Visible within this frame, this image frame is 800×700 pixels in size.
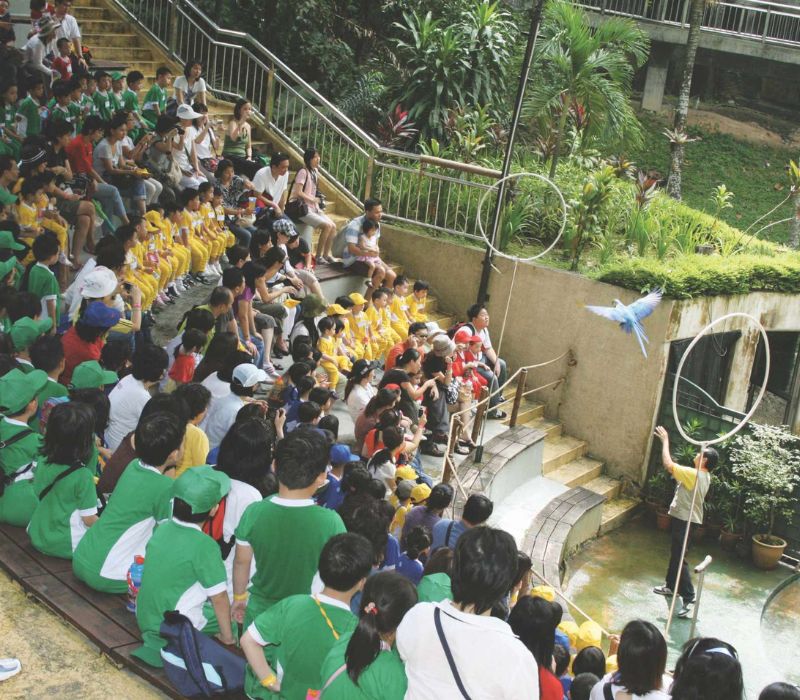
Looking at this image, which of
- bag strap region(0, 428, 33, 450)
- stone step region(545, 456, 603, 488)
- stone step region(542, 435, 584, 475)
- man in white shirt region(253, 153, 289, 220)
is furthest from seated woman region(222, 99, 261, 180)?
bag strap region(0, 428, 33, 450)

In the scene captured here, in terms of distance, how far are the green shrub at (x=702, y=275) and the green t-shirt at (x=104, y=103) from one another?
5595 millimetres

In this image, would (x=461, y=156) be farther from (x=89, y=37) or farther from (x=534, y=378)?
(x=89, y=37)

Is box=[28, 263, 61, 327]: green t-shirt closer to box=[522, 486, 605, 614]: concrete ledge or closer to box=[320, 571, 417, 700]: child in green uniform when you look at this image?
box=[522, 486, 605, 614]: concrete ledge

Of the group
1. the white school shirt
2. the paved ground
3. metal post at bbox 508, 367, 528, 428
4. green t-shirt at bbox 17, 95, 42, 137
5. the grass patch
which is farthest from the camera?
the grass patch

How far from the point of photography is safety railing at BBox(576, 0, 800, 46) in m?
22.3

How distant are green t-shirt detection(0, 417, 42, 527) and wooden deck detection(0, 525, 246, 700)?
88mm

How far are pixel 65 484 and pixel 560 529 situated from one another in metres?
6.05

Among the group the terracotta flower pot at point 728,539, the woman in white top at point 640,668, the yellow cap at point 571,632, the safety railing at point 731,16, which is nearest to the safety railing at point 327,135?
the terracotta flower pot at point 728,539

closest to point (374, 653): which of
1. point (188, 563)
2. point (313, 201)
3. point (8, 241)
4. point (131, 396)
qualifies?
point (188, 563)

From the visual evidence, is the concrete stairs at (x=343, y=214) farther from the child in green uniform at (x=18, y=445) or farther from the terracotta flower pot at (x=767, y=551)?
the child in green uniform at (x=18, y=445)

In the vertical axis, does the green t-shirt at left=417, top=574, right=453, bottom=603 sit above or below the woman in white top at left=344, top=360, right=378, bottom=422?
above

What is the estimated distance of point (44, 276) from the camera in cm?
723

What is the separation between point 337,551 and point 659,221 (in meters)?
10.1

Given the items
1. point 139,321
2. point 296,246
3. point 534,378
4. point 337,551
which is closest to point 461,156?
point 534,378
